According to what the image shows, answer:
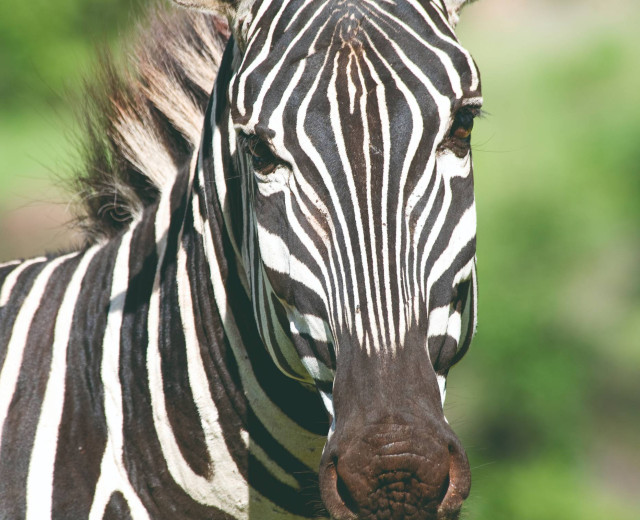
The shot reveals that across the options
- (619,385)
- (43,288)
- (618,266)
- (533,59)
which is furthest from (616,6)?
(43,288)

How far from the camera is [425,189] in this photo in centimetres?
264

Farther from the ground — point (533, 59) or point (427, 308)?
point (533, 59)

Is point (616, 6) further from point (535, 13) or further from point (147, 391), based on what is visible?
point (147, 391)

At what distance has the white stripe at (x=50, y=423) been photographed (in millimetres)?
3166

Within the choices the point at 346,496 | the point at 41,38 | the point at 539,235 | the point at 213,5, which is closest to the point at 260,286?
the point at 346,496

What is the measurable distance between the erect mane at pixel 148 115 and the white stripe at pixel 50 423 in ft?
1.54

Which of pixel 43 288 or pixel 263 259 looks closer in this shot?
pixel 263 259

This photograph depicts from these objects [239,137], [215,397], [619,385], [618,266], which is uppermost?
[239,137]

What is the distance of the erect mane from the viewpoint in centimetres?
374

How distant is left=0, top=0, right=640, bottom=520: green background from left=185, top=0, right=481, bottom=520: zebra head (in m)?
1.90

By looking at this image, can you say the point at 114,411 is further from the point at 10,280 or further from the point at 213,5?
the point at 213,5

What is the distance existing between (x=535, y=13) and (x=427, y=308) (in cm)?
3121

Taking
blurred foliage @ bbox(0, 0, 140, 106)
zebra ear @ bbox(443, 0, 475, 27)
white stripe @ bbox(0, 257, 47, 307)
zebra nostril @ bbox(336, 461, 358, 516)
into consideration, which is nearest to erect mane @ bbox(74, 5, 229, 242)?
white stripe @ bbox(0, 257, 47, 307)

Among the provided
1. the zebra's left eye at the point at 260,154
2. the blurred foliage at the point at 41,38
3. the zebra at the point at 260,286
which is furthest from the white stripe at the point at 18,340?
the blurred foliage at the point at 41,38
